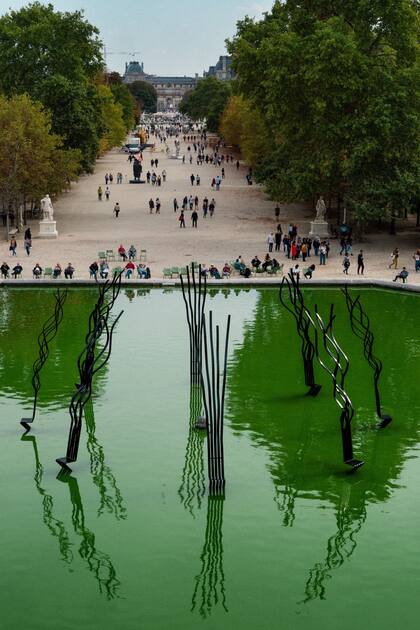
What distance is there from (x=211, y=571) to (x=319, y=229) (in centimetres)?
3724

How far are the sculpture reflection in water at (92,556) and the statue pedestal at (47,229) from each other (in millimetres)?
34041

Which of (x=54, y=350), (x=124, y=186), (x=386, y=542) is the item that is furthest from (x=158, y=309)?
(x=124, y=186)

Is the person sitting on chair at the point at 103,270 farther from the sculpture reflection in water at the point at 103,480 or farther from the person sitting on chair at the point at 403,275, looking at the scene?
the sculpture reflection in water at the point at 103,480

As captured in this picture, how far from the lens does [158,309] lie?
1390 inches

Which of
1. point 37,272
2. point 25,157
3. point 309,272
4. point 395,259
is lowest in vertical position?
point 37,272

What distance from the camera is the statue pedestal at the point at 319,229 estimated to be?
5150 centimetres

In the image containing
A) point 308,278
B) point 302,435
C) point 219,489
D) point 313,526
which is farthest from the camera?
point 308,278

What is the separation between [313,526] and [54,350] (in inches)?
554

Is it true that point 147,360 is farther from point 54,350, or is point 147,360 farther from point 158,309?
point 158,309

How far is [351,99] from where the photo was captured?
4569cm

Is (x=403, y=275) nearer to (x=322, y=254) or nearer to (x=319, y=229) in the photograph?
(x=322, y=254)

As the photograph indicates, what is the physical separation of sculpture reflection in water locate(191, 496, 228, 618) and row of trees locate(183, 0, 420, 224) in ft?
97.7

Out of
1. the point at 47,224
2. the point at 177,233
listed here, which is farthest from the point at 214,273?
the point at 47,224

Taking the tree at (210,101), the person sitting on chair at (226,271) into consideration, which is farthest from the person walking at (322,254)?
the tree at (210,101)
